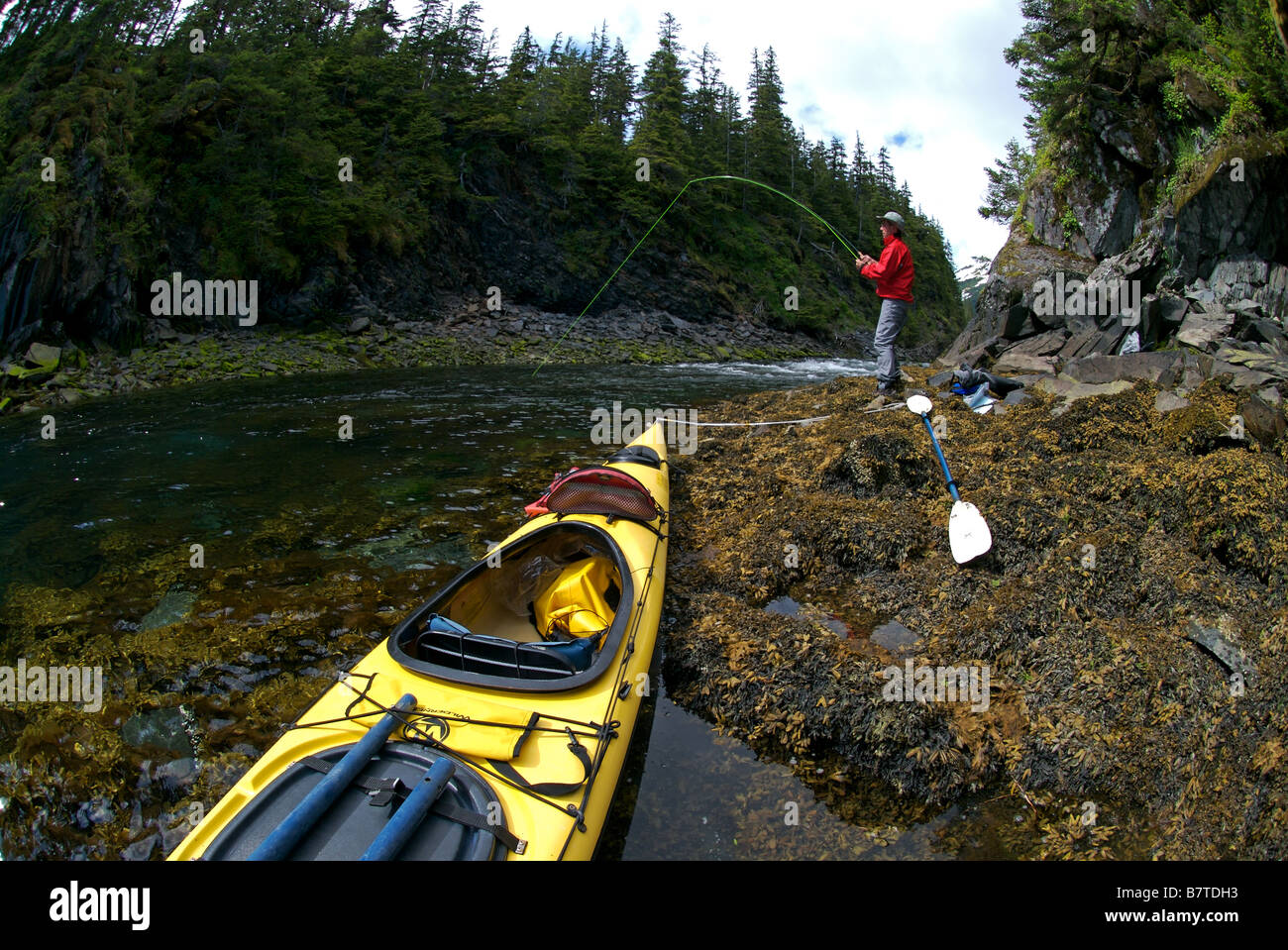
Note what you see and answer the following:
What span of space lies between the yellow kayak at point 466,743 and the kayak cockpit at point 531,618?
0.05 ft

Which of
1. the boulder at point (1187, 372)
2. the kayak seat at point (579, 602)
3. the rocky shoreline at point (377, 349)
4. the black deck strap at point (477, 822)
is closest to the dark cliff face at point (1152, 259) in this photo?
the boulder at point (1187, 372)

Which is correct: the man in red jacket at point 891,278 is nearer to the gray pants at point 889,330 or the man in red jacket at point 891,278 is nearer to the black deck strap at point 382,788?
the gray pants at point 889,330

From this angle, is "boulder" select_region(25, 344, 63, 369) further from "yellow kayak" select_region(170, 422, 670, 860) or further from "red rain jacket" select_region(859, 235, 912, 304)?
"red rain jacket" select_region(859, 235, 912, 304)

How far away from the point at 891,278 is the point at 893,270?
156mm

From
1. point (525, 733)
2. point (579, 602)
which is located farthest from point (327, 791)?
point (579, 602)

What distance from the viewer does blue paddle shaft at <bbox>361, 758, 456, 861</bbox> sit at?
9.11 feet

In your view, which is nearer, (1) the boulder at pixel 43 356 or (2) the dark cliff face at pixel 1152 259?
(2) the dark cliff face at pixel 1152 259

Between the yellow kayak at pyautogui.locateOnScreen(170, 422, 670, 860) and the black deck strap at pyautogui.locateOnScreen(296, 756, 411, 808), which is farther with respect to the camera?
the black deck strap at pyautogui.locateOnScreen(296, 756, 411, 808)

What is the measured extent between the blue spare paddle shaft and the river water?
1.38 meters

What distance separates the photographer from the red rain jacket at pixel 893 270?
9.68 meters

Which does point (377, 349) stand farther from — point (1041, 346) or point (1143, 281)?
point (1143, 281)

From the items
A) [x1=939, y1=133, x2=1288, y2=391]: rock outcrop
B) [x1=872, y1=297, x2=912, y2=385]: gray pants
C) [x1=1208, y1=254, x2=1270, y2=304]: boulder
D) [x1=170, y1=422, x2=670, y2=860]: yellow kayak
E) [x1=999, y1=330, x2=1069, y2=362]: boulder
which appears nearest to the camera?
[x1=170, y1=422, x2=670, y2=860]: yellow kayak

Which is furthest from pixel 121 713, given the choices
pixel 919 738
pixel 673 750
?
pixel 919 738

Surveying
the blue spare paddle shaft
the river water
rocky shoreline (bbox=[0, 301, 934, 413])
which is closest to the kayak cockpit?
the blue spare paddle shaft
